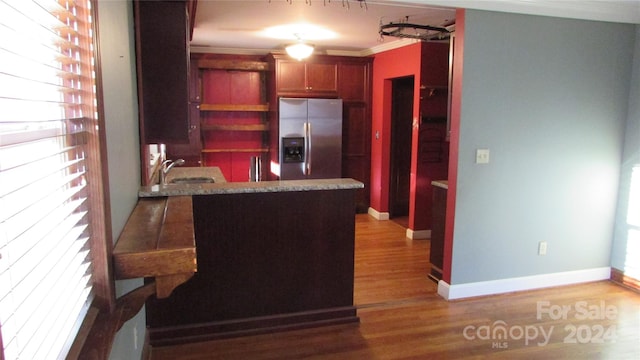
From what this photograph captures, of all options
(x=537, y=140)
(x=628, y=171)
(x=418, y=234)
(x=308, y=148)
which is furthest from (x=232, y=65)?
(x=628, y=171)

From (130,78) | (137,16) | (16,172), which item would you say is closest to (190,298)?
(130,78)

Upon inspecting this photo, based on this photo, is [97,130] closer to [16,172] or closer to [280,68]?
[16,172]

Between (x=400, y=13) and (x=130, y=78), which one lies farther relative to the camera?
(x=400, y=13)

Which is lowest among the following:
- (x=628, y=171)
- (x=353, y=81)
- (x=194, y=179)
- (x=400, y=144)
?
(x=194, y=179)

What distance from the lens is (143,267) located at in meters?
1.37

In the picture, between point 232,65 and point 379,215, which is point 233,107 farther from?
point 379,215

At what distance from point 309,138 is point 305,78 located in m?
0.85

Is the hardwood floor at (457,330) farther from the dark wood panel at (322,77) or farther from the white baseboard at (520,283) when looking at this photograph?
the dark wood panel at (322,77)

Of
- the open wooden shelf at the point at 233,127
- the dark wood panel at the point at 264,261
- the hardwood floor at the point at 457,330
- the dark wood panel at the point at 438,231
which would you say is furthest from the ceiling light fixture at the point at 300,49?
the hardwood floor at the point at 457,330

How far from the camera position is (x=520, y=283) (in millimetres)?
3615

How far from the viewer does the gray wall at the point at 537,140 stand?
3293mm

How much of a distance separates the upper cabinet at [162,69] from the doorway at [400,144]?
3.78 meters

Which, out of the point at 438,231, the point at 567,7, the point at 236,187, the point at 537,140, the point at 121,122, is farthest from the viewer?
the point at 438,231

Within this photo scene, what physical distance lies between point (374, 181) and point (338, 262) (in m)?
3.31
